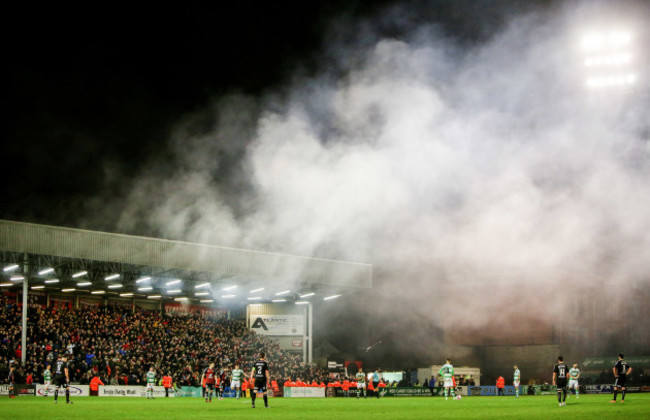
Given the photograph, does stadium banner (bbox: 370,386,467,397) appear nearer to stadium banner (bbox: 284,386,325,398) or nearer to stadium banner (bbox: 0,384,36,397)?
stadium banner (bbox: 284,386,325,398)

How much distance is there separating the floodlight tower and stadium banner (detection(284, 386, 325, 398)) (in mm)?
28349

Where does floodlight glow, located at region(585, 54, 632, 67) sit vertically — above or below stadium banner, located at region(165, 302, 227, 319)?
above

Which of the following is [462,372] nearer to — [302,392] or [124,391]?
[302,392]

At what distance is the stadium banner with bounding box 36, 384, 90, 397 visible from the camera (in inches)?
1486

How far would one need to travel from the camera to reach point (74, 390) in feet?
128

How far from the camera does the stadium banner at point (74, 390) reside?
37750 mm

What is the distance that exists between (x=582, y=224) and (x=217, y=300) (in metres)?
33.9

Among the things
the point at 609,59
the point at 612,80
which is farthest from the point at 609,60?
the point at 612,80

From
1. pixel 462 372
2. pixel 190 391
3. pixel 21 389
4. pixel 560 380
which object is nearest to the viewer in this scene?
pixel 560 380

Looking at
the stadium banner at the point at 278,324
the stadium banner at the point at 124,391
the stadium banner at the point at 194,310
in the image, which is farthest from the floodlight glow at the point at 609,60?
the stadium banner at the point at 194,310

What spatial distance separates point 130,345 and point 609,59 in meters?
36.2

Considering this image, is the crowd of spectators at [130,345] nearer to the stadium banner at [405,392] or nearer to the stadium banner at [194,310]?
the stadium banner at [194,310]

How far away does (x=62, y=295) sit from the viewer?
173 ft

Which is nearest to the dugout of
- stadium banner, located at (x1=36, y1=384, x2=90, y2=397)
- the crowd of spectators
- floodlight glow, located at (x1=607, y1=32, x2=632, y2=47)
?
the crowd of spectators
